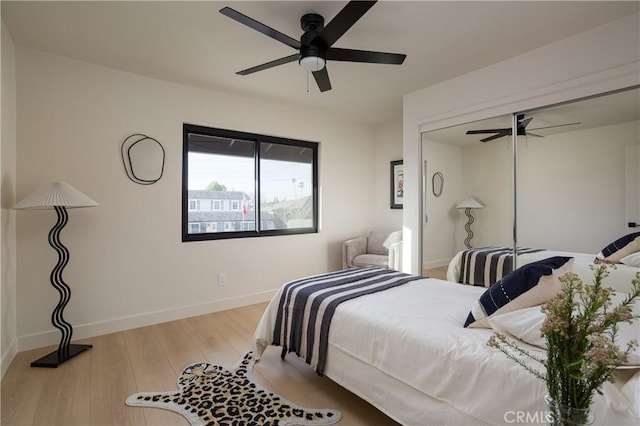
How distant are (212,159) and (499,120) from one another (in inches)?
121

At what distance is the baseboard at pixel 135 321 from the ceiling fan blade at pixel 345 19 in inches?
117

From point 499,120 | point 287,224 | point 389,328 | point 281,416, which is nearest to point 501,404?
point 389,328

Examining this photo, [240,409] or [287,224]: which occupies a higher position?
→ [287,224]

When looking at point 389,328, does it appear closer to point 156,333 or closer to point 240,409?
point 240,409

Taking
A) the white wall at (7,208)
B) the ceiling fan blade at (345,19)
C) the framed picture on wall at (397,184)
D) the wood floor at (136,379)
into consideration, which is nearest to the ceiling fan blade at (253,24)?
the ceiling fan blade at (345,19)

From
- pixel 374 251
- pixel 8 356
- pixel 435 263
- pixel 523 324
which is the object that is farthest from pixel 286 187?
pixel 523 324

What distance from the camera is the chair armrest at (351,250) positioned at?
180 inches

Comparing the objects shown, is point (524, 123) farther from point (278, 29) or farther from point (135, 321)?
point (135, 321)

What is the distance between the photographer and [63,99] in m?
2.90

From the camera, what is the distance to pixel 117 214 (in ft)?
Result: 10.4

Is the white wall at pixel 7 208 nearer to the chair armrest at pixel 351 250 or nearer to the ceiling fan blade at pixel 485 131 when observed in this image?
the chair armrest at pixel 351 250

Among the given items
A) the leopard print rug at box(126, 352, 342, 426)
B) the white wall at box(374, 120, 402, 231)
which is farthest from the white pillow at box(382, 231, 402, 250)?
the leopard print rug at box(126, 352, 342, 426)

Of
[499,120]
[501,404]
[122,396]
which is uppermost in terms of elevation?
A: [499,120]

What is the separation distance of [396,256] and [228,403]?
2.64 metres
